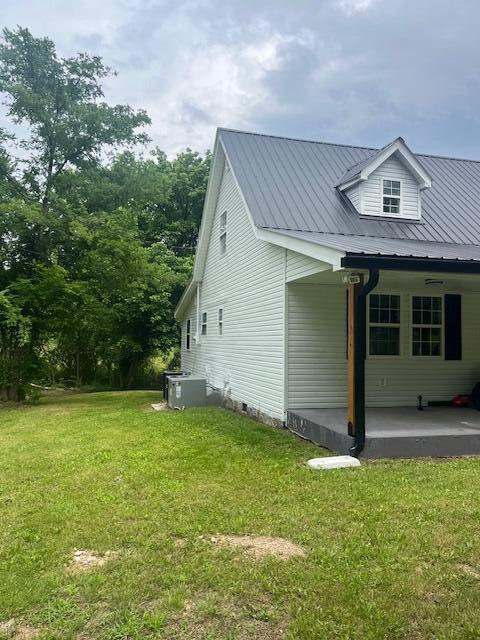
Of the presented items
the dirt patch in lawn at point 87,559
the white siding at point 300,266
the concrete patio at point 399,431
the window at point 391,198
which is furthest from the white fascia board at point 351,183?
the dirt patch in lawn at point 87,559

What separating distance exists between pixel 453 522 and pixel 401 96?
1446 centimetres

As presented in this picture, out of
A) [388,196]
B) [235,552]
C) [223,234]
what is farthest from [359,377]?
→ [223,234]

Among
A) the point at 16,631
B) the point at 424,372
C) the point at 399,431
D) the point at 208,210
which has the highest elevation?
the point at 208,210

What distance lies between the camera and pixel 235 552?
3.39m

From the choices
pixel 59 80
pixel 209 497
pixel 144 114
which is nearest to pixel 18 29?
pixel 59 80

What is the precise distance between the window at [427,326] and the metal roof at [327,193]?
3.61ft

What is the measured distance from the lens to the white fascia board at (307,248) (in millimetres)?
5750

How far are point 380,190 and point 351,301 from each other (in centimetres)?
456

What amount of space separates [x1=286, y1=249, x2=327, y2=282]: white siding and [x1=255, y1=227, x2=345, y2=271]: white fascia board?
257 mm

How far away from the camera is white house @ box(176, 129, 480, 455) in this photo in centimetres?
646

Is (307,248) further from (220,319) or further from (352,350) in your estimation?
(220,319)

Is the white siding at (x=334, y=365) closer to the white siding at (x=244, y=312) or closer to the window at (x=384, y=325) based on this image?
the window at (x=384, y=325)

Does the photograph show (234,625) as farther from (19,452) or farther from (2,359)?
(2,359)

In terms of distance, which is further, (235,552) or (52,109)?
(52,109)
